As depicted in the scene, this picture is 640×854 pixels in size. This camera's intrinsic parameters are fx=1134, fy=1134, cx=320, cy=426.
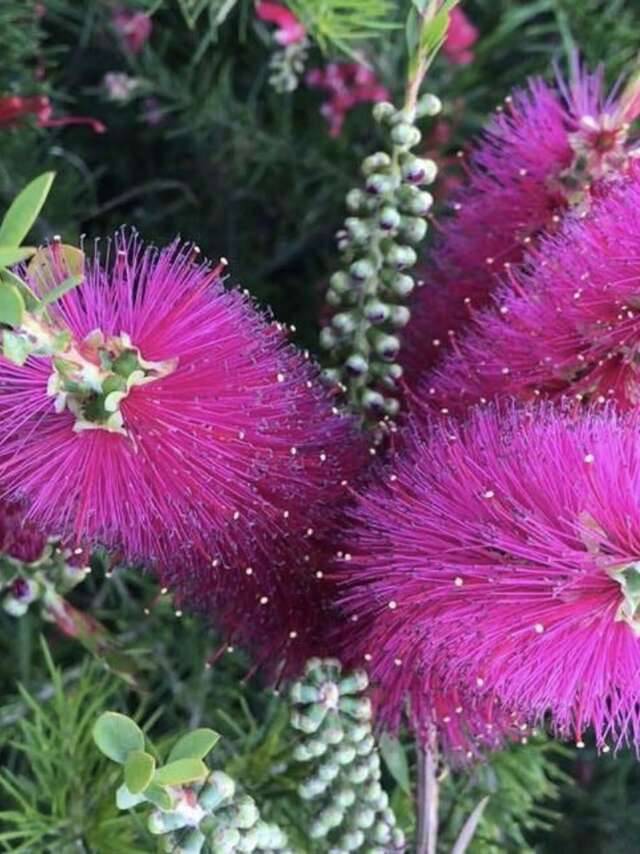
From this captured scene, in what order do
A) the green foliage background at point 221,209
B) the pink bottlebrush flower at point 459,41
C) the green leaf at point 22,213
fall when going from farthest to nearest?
the pink bottlebrush flower at point 459,41 → the green foliage background at point 221,209 → the green leaf at point 22,213

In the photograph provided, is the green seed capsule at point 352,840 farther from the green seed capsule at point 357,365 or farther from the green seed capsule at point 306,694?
the green seed capsule at point 357,365

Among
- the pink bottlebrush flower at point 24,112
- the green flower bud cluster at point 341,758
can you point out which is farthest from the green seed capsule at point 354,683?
the pink bottlebrush flower at point 24,112

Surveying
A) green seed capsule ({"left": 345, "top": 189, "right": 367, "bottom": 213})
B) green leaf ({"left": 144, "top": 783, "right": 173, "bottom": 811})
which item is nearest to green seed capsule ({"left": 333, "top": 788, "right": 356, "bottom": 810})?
green leaf ({"left": 144, "top": 783, "right": 173, "bottom": 811})

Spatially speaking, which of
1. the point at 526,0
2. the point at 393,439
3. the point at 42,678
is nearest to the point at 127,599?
the point at 42,678

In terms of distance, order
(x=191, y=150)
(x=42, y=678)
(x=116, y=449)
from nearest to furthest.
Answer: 1. (x=116, y=449)
2. (x=42, y=678)
3. (x=191, y=150)

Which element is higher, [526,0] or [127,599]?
[526,0]

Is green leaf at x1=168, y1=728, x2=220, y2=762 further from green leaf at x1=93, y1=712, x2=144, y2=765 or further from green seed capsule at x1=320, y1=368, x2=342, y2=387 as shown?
green seed capsule at x1=320, y1=368, x2=342, y2=387

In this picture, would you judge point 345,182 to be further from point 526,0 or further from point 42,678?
point 42,678
